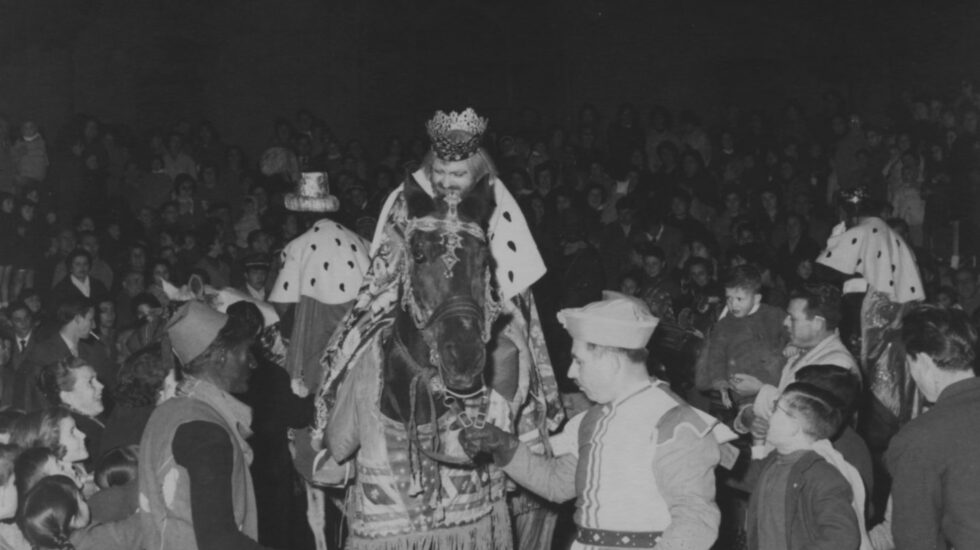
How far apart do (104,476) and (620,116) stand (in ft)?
40.6

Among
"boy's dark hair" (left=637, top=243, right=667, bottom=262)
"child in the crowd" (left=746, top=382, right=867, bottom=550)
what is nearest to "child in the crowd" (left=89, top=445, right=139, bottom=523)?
"child in the crowd" (left=746, top=382, right=867, bottom=550)

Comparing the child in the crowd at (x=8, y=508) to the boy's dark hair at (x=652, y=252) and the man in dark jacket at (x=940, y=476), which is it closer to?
the man in dark jacket at (x=940, y=476)

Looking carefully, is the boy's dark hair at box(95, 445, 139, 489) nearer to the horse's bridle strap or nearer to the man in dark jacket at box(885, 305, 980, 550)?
the horse's bridle strap

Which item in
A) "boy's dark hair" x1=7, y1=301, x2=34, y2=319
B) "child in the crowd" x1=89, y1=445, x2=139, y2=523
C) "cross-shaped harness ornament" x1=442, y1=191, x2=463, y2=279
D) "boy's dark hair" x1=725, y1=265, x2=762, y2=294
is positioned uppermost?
"cross-shaped harness ornament" x1=442, y1=191, x2=463, y2=279

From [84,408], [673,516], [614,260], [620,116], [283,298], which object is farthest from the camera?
[620,116]

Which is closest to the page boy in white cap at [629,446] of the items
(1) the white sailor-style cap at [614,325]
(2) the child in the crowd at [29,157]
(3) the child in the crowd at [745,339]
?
(1) the white sailor-style cap at [614,325]

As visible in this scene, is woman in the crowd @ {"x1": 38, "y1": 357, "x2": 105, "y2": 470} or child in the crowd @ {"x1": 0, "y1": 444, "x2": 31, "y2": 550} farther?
woman in the crowd @ {"x1": 38, "y1": 357, "x2": 105, "y2": 470}

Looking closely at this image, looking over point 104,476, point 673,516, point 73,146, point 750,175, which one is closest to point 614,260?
point 750,175

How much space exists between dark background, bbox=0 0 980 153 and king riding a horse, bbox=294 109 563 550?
11.6 meters

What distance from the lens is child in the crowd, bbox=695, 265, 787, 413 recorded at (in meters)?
8.48

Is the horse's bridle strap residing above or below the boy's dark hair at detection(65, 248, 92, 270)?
above

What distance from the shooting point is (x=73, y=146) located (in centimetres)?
1630

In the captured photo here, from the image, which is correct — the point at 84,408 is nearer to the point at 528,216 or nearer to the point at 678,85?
the point at 528,216

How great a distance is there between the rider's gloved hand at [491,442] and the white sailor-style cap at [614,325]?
518 mm
